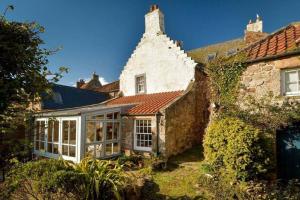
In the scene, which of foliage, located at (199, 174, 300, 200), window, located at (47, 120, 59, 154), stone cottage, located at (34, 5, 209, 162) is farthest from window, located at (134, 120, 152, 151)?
foliage, located at (199, 174, 300, 200)

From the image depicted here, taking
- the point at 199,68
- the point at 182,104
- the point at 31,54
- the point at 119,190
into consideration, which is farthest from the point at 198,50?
the point at 31,54

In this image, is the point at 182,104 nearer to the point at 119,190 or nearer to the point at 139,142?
the point at 139,142

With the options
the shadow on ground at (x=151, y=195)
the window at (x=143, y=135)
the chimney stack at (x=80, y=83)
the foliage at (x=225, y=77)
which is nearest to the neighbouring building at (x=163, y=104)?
the window at (x=143, y=135)

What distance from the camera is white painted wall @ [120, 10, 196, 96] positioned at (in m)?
18.3

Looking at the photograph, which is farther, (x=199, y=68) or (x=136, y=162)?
(x=199, y=68)

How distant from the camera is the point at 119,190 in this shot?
757 cm

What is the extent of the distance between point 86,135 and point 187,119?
6644 mm

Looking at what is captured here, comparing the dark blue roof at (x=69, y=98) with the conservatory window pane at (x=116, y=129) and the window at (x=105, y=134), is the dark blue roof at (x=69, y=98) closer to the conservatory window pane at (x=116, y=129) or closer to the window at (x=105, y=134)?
the window at (x=105, y=134)

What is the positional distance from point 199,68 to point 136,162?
858 cm

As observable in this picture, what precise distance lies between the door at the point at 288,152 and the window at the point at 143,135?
7220 millimetres

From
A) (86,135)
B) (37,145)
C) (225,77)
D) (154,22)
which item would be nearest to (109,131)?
(86,135)

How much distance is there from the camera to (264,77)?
33.0ft

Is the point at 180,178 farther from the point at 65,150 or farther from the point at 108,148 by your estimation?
the point at 65,150

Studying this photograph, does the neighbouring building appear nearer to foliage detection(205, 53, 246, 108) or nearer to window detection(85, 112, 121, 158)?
window detection(85, 112, 121, 158)
